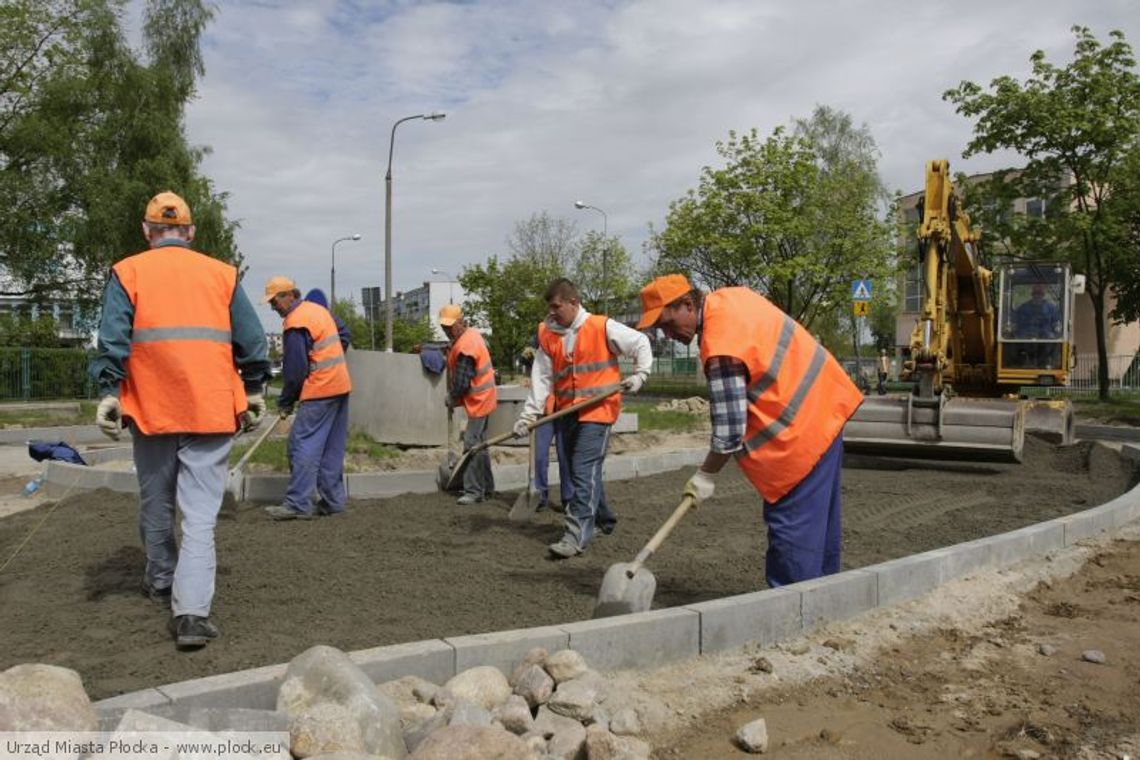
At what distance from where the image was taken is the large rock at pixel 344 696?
8.68ft

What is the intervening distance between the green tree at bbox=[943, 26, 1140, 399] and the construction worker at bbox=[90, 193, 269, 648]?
63.7ft

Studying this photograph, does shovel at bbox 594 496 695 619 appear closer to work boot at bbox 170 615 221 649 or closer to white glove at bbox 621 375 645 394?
work boot at bbox 170 615 221 649

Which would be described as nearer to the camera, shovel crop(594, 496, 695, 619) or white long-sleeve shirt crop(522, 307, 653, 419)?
shovel crop(594, 496, 695, 619)

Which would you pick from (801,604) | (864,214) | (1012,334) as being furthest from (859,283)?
(801,604)

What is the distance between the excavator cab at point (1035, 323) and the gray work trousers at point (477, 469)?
8.35m

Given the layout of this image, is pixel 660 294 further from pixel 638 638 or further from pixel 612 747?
pixel 612 747

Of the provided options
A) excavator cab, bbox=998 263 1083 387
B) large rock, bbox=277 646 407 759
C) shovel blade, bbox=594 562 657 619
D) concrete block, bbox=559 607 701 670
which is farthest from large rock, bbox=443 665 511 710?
excavator cab, bbox=998 263 1083 387

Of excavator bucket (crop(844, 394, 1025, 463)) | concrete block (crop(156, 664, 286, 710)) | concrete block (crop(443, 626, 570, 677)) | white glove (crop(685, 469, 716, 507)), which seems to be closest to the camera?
concrete block (crop(156, 664, 286, 710))

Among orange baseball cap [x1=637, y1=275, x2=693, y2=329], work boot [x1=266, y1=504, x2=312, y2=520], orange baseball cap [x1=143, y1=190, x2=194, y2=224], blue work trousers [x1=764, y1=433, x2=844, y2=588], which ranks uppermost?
orange baseball cap [x1=143, y1=190, x2=194, y2=224]

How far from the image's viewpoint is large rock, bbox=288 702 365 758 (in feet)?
8.29

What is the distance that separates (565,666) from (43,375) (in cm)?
2303

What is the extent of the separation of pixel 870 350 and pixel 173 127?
158ft

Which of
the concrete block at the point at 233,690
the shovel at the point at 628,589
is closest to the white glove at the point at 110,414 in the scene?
A: the concrete block at the point at 233,690

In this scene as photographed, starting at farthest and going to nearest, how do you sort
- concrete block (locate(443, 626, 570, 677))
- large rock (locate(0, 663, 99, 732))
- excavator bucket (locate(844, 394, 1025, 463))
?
excavator bucket (locate(844, 394, 1025, 463)) < concrete block (locate(443, 626, 570, 677)) < large rock (locate(0, 663, 99, 732))
